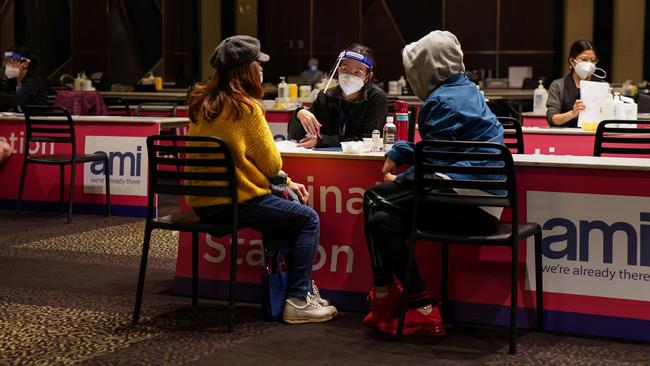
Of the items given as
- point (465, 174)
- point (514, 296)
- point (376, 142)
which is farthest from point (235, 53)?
point (514, 296)

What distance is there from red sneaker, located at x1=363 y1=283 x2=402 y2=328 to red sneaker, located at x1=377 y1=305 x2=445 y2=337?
0.25ft

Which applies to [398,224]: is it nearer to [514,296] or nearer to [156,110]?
[514,296]

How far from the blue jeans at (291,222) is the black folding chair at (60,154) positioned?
11.6ft

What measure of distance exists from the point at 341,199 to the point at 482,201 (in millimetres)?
973

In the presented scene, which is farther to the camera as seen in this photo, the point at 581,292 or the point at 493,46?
the point at 493,46

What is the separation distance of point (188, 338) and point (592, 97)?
3.42m

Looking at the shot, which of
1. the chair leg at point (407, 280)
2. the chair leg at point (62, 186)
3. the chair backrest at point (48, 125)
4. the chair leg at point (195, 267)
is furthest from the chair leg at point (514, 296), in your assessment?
the chair leg at point (62, 186)

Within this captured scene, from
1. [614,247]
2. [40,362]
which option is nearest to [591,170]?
[614,247]

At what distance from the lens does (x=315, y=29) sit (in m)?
16.3

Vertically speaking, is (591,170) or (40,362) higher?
(591,170)

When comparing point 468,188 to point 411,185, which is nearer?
point 468,188

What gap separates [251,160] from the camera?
459 centimetres

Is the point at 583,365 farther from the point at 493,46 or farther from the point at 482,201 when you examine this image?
the point at 493,46

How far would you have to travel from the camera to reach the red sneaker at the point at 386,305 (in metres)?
4.48
